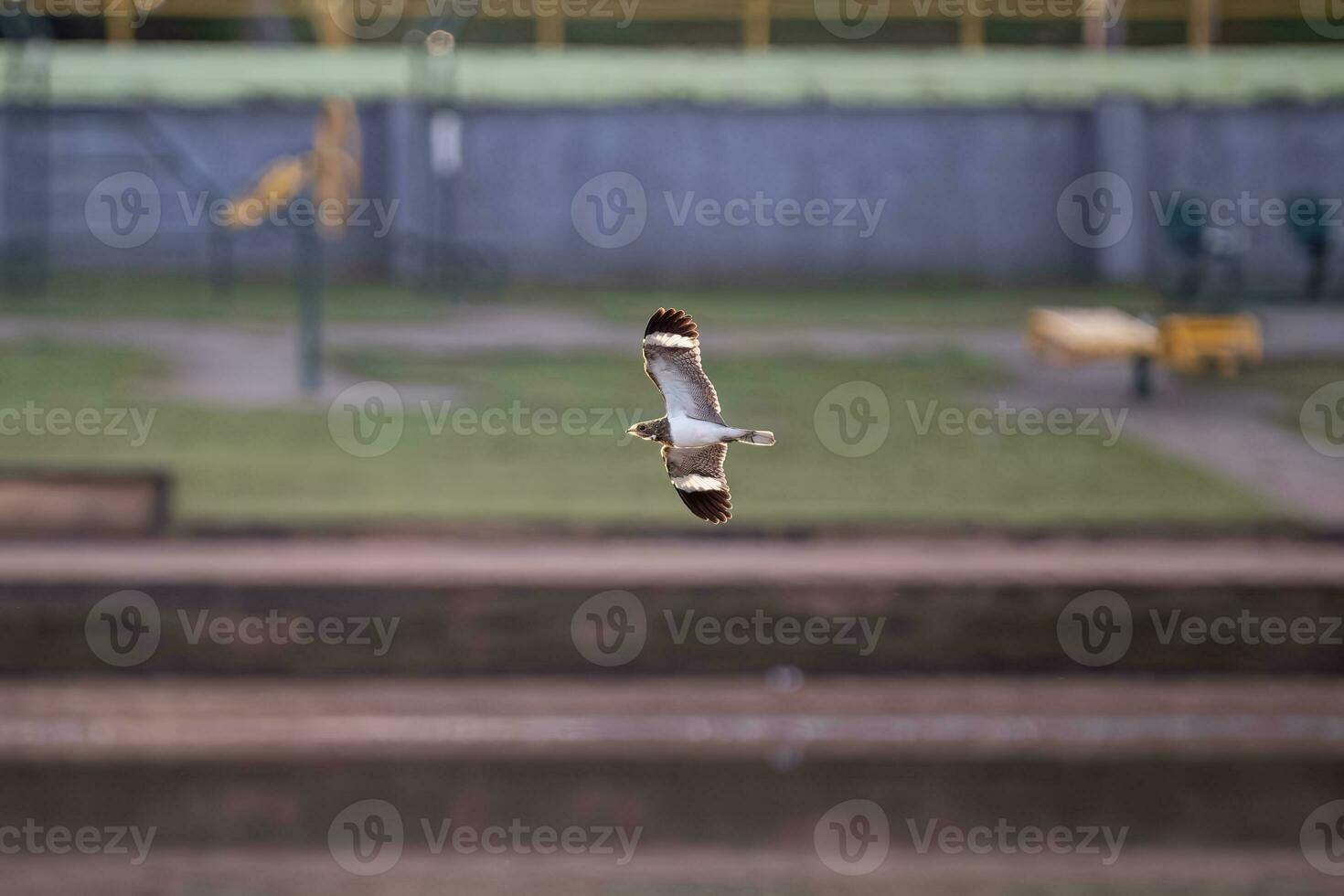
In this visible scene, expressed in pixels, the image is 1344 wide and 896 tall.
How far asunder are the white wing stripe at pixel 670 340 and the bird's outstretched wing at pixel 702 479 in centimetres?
21

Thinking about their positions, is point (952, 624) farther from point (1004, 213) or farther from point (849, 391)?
point (1004, 213)

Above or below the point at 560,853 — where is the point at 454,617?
above

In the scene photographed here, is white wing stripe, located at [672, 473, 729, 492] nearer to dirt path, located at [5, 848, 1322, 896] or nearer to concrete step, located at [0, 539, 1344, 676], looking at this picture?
dirt path, located at [5, 848, 1322, 896]

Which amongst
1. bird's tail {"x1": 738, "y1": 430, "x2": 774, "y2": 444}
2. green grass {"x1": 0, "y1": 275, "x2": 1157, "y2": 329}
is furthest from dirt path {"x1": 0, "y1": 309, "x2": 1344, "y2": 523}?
bird's tail {"x1": 738, "y1": 430, "x2": 774, "y2": 444}

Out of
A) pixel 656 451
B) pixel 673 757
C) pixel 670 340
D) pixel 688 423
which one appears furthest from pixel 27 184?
pixel 688 423

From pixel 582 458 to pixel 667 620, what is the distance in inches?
209

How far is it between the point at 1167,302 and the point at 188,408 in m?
12.6

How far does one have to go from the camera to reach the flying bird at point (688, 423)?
3.80m

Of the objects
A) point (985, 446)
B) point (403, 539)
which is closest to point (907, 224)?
point (985, 446)

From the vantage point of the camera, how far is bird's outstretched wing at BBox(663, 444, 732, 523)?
12.7 ft

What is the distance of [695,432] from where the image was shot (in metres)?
3.75

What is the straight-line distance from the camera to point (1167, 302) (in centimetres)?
2584

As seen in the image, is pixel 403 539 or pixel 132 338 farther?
pixel 132 338

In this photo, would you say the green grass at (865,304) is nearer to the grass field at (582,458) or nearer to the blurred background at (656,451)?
the blurred background at (656,451)
